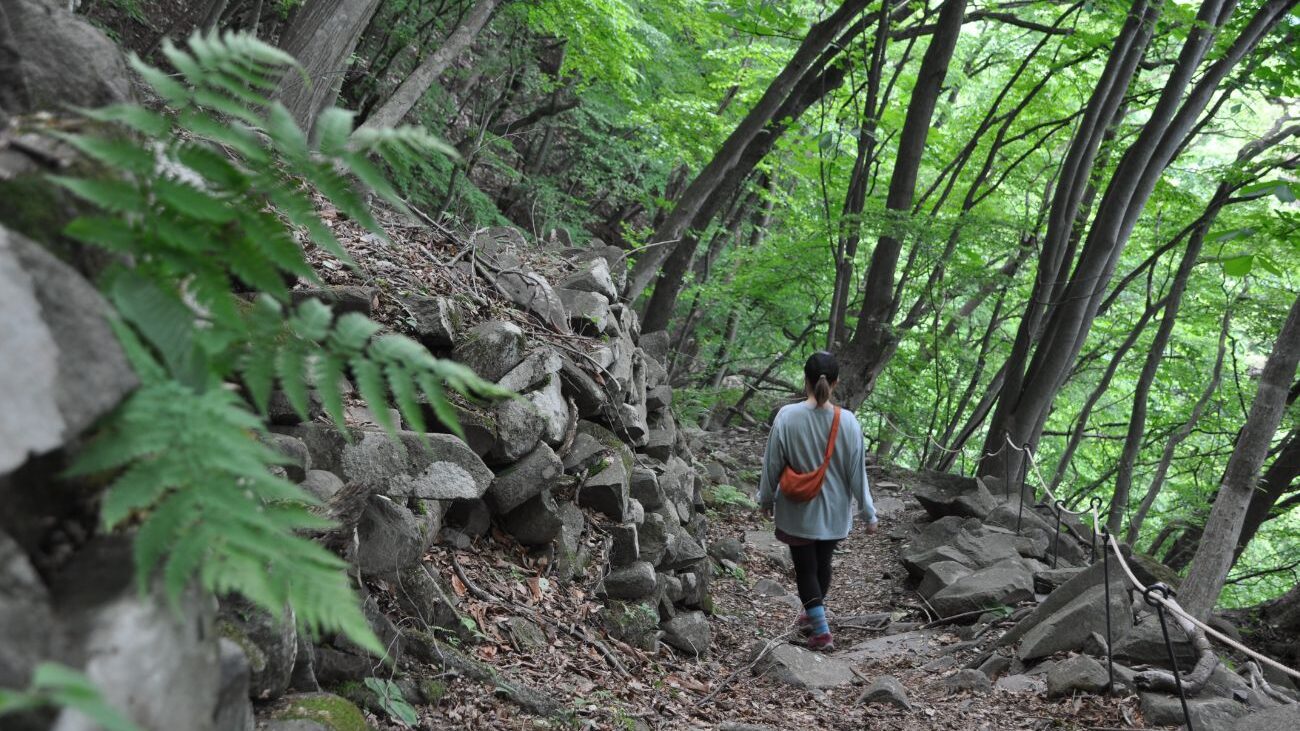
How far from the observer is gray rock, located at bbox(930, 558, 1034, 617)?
6.96 meters

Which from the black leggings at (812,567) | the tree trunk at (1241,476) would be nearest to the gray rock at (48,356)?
the black leggings at (812,567)

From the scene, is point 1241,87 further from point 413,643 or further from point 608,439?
point 413,643

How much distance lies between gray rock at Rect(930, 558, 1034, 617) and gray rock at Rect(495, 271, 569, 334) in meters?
3.81

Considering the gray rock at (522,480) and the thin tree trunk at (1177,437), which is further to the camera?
the thin tree trunk at (1177,437)

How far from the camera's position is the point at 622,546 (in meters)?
5.80

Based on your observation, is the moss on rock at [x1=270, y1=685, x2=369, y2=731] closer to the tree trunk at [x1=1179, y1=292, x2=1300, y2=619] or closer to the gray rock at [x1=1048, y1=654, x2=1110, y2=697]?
the gray rock at [x1=1048, y1=654, x2=1110, y2=697]

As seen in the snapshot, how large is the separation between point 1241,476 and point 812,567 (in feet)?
9.41

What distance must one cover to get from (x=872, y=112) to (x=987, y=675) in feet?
23.6

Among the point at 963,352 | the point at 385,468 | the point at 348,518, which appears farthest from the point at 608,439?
the point at 963,352

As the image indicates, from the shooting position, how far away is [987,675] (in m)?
5.67

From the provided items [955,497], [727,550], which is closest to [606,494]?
[727,550]

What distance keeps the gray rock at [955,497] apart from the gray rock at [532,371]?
5934 millimetres

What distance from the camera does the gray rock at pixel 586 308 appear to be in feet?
23.3

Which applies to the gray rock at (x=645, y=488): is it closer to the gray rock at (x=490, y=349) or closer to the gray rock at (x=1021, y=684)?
the gray rock at (x=490, y=349)
